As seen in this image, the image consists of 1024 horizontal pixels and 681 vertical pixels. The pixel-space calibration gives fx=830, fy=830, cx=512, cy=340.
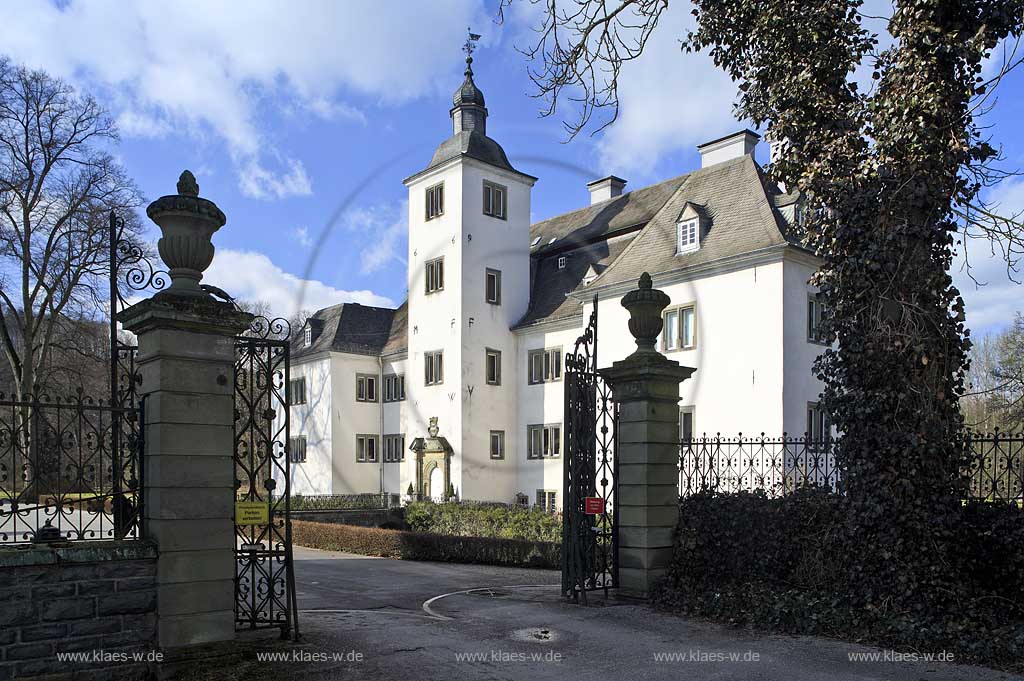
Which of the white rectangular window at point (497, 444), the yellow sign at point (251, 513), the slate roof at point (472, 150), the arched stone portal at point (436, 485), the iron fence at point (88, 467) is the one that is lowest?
the arched stone portal at point (436, 485)

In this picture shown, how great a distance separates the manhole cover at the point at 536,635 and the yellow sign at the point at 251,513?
2.91 metres

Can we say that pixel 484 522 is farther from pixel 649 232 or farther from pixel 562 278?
pixel 562 278

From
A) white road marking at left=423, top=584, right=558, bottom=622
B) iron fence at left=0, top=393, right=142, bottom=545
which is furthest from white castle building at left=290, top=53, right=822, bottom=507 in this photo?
iron fence at left=0, top=393, right=142, bottom=545

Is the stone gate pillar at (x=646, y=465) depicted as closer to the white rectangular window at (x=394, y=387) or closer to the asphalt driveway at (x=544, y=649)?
the asphalt driveway at (x=544, y=649)

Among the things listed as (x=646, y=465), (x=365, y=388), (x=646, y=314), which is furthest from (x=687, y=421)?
(x=365, y=388)

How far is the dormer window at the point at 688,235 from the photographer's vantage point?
27.4 m

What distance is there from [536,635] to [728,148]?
24.7 m

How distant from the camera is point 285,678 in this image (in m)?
7.04

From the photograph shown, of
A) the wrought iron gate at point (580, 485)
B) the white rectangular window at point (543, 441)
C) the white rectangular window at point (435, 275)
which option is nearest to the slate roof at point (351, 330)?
the white rectangular window at point (435, 275)

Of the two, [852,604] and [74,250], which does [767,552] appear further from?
[74,250]

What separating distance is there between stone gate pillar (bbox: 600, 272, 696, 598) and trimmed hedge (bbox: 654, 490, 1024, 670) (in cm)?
30

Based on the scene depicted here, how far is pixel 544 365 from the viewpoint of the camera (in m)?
33.7

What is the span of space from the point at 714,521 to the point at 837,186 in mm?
4429

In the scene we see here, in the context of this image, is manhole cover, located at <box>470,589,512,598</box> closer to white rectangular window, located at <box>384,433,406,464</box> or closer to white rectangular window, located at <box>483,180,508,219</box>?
white rectangular window, located at <box>483,180,508,219</box>
